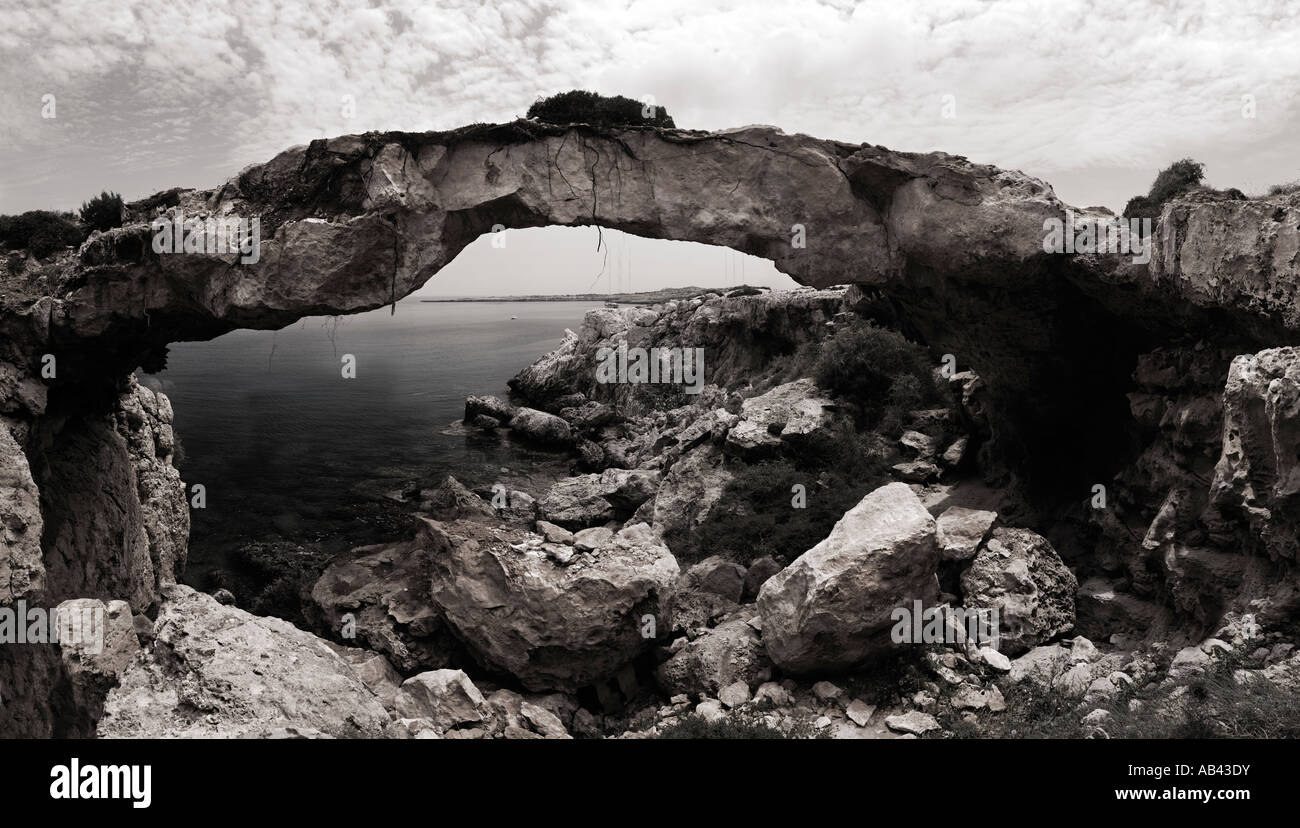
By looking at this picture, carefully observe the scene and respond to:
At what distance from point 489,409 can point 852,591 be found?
3275 cm

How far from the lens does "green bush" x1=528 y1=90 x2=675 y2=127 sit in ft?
39.7

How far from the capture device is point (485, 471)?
30.8 meters

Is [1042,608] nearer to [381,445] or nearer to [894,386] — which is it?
[894,386]

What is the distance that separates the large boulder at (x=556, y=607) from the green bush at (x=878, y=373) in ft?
35.9

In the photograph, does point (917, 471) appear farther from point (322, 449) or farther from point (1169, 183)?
point (322, 449)

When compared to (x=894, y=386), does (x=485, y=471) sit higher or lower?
lower

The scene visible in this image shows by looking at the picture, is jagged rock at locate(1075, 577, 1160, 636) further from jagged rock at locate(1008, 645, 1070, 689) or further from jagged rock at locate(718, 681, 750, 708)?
jagged rock at locate(718, 681, 750, 708)

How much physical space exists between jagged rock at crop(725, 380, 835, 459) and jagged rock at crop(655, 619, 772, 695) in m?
8.28

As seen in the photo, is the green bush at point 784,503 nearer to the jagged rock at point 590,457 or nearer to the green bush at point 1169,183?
the green bush at point 1169,183

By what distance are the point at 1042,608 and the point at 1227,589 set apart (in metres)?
2.45

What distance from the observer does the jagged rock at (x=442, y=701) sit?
942 cm

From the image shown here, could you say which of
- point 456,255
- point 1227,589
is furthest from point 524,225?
point 1227,589

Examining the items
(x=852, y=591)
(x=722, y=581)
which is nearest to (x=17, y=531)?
(x=722, y=581)

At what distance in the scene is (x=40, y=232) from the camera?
12.0 metres
